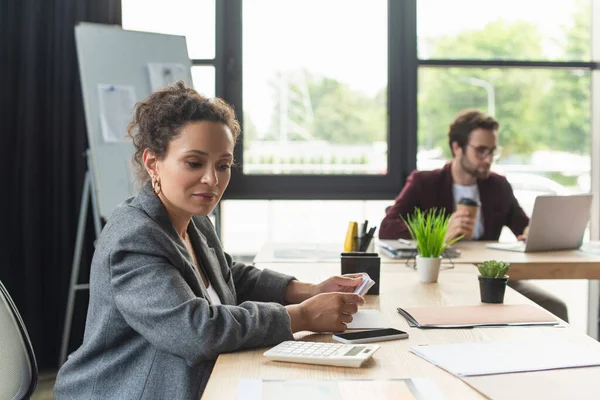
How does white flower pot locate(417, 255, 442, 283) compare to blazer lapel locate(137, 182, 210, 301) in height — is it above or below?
below

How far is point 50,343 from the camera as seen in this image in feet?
13.7

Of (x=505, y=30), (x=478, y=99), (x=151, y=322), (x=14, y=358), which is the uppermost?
(x=505, y=30)

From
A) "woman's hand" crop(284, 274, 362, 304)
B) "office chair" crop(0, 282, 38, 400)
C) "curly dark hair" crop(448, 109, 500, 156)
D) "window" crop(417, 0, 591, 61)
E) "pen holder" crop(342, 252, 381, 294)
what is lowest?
"office chair" crop(0, 282, 38, 400)

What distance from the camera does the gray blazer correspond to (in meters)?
1.51

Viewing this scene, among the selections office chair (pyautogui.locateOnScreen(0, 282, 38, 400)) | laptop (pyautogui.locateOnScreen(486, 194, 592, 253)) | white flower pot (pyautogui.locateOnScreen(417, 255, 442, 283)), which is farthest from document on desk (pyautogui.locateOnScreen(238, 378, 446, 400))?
laptop (pyautogui.locateOnScreen(486, 194, 592, 253))

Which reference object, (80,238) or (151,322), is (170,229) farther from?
(80,238)

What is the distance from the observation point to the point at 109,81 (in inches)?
151

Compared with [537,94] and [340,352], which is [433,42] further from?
[340,352]

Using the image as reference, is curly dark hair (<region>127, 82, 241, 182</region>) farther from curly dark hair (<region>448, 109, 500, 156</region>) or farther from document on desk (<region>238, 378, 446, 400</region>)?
curly dark hair (<region>448, 109, 500, 156</region>)

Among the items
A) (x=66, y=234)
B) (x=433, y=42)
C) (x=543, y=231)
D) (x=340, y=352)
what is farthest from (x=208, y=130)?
(x=433, y=42)

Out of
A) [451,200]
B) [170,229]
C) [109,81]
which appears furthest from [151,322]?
[109,81]

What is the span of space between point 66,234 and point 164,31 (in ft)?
4.03

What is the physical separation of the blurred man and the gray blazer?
2.10 meters

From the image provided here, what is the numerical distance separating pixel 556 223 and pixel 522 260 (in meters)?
0.32
